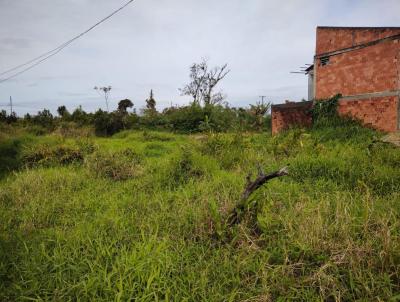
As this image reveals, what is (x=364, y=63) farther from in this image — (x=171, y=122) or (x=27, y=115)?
(x=27, y=115)

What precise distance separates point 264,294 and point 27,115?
2090 cm

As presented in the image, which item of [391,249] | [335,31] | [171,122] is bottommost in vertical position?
[391,249]

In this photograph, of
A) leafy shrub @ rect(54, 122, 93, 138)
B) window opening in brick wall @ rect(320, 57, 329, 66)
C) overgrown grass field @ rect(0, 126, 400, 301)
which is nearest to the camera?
overgrown grass field @ rect(0, 126, 400, 301)

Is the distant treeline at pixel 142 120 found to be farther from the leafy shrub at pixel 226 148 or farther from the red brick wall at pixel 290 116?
the leafy shrub at pixel 226 148

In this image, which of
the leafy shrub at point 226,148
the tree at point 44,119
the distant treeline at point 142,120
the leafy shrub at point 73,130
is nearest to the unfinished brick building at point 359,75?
the distant treeline at point 142,120

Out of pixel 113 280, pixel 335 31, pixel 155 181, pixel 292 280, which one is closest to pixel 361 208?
pixel 292 280

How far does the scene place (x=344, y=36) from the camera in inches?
411

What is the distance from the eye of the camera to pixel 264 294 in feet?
5.97

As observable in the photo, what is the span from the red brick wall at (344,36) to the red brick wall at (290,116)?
2532 millimetres

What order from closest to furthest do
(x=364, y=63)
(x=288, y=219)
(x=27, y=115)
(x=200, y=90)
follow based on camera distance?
(x=288, y=219) < (x=364, y=63) < (x=27, y=115) < (x=200, y=90)

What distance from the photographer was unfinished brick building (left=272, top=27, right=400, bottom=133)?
340 inches

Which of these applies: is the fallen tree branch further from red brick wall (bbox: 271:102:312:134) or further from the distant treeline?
the distant treeline

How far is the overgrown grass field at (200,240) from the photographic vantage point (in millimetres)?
1891

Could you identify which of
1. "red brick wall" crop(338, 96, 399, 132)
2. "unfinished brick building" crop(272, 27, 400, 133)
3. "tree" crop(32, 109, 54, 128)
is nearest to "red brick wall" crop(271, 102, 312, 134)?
"unfinished brick building" crop(272, 27, 400, 133)
